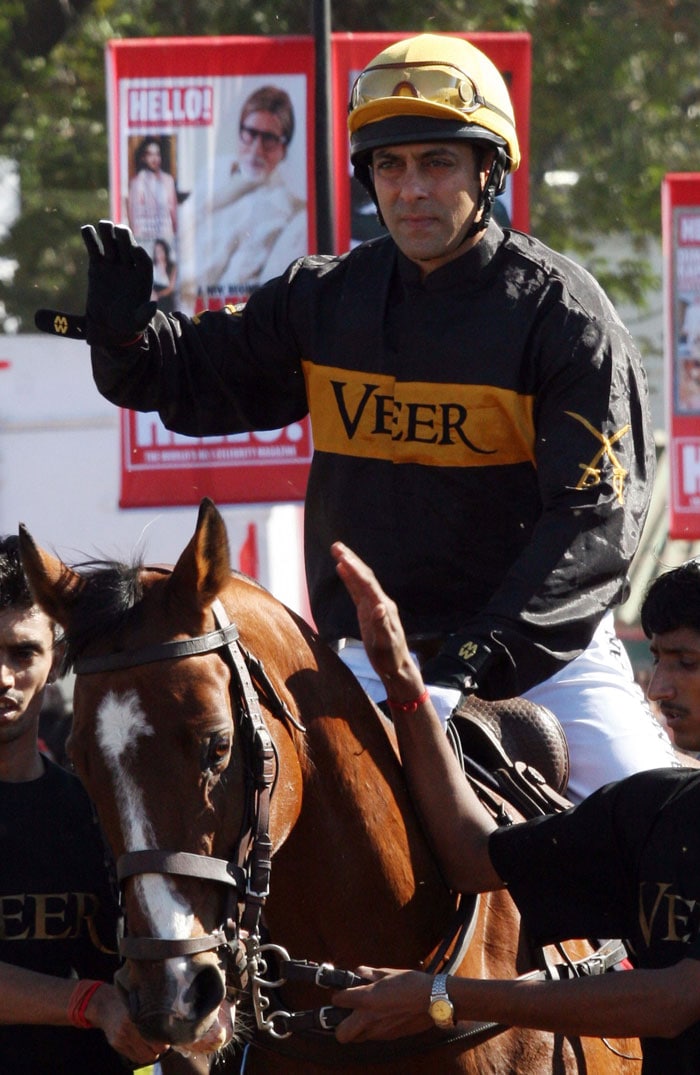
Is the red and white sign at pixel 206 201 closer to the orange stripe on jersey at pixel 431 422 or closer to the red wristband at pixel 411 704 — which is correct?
the orange stripe on jersey at pixel 431 422

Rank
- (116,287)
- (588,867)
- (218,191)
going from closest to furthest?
(588,867), (116,287), (218,191)

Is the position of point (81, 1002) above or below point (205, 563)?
below

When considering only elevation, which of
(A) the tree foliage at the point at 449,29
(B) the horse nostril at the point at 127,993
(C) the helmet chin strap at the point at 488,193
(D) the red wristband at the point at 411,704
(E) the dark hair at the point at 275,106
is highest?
(A) the tree foliage at the point at 449,29

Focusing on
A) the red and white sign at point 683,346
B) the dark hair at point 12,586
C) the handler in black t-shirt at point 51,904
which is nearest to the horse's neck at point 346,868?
the handler in black t-shirt at point 51,904

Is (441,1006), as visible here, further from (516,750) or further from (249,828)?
(516,750)

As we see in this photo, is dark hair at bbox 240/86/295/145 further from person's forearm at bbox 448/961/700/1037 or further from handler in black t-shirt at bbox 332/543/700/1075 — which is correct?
person's forearm at bbox 448/961/700/1037

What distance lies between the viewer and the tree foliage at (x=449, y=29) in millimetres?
17594

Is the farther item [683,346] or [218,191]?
[683,346]

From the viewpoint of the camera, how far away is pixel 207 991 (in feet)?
9.29

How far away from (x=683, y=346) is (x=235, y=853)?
8.47 meters

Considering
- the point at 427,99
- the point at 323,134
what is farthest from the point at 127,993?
the point at 323,134

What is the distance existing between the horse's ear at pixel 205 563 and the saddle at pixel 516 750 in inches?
27.9

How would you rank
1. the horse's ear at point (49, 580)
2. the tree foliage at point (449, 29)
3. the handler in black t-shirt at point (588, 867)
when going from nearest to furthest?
the handler in black t-shirt at point (588, 867), the horse's ear at point (49, 580), the tree foliage at point (449, 29)

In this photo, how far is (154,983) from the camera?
9.14 ft
